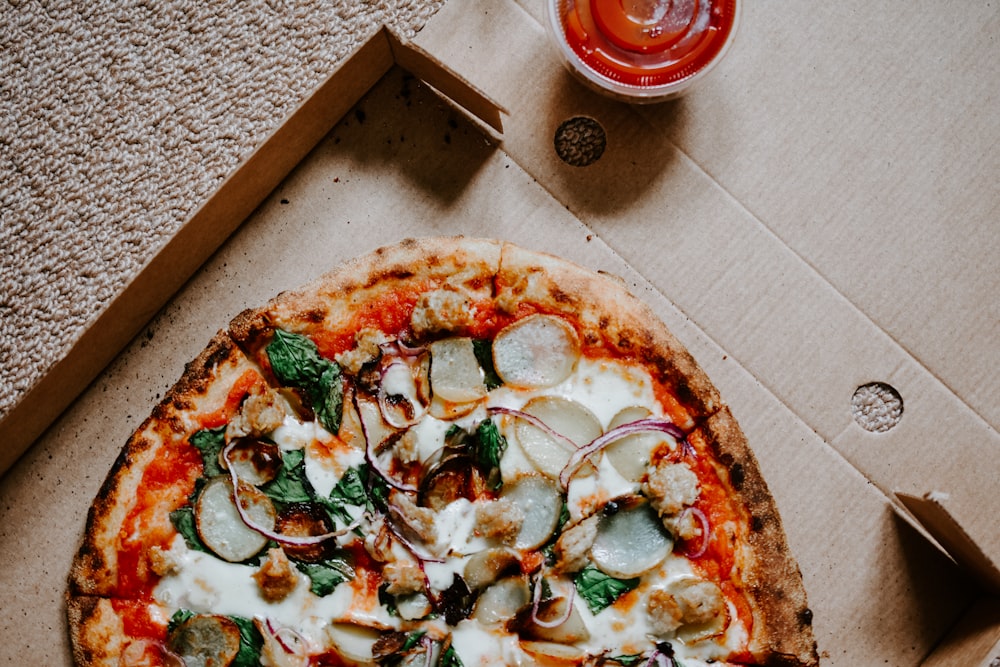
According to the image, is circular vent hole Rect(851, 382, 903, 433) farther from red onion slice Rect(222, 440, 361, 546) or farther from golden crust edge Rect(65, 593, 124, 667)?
golden crust edge Rect(65, 593, 124, 667)

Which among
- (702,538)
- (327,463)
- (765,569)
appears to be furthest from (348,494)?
(765,569)

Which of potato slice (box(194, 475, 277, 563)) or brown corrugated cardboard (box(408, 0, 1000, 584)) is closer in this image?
potato slice (box(194, 475, 277, 563))

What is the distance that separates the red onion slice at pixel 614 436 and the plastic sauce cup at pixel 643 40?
2.54 ft

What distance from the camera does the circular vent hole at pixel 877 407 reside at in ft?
7.42

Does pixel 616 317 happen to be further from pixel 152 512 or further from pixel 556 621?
pixel 152 512

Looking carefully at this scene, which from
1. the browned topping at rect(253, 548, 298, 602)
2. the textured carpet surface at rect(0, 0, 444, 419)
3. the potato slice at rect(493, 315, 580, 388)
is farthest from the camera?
the textured carpet surface at rect(0, 0, 444, 419)

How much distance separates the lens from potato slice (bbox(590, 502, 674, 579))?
6.34 ft

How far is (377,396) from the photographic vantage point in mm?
1990

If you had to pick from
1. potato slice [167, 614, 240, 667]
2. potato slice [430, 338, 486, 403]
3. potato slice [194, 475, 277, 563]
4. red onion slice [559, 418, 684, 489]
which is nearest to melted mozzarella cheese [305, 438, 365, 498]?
potato slice [194, 475, 277, 563]

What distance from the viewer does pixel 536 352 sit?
1.99m

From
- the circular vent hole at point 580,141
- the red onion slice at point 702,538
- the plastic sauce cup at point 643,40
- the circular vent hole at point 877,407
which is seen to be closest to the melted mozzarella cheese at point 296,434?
the red onion slice at point 702,538

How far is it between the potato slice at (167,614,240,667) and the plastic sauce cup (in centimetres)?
144

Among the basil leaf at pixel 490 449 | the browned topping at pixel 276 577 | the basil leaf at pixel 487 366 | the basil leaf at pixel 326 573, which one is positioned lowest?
the browned topping at pixel 276 577

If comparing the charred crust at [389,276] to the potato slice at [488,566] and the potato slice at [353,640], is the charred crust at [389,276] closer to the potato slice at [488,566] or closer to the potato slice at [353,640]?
the potato slice at [488,566]
